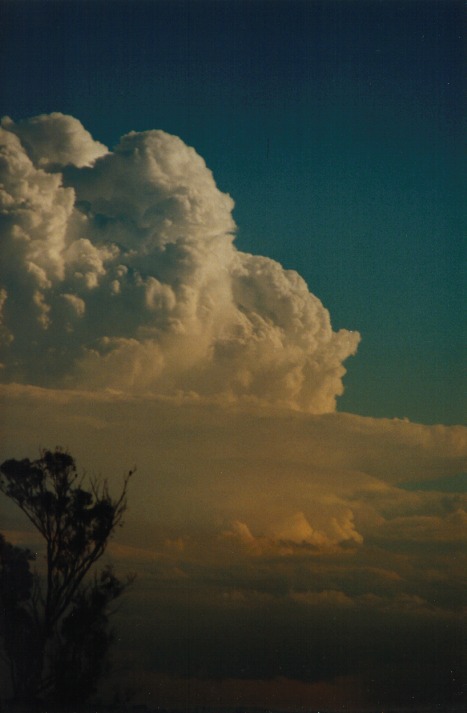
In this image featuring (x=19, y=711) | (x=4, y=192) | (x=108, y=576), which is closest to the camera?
(x=19, y=711)

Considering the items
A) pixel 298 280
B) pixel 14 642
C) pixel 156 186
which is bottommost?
pixel 14 642

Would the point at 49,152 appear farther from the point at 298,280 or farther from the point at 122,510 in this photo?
the point at 122,510

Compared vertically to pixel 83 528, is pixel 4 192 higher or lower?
higher

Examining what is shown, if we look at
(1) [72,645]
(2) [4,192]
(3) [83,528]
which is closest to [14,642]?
(1) [72,645]

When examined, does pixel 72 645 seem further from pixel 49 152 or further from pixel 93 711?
pixel 49 152

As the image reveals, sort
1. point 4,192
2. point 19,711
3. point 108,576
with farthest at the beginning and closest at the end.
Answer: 1. point 4,192
2. point 108,576
3. point 19,711

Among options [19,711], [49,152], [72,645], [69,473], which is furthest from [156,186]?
[19,711]

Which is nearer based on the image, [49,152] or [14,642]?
[14,642]
